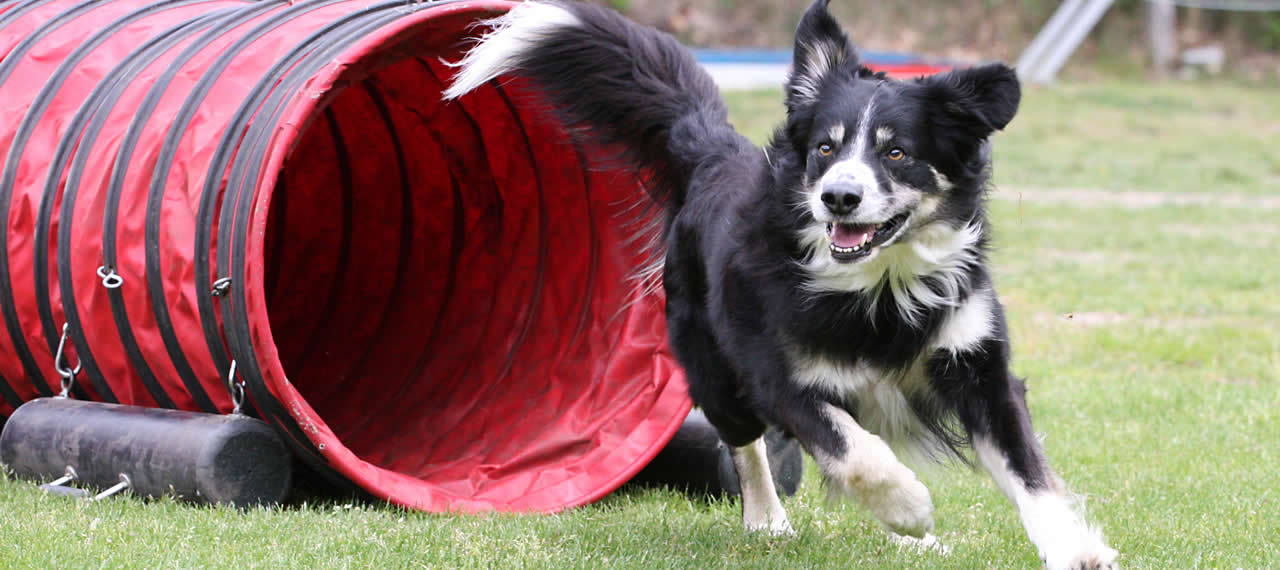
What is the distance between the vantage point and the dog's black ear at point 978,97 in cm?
433

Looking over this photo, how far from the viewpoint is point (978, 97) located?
4355mm

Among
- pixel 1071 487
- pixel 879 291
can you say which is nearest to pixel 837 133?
pixel 879 291

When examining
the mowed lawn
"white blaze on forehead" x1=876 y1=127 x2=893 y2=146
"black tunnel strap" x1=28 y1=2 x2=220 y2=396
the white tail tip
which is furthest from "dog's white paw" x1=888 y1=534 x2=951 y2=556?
"black tunnel strap" x1=28 y1=2 x2=220 y2=396

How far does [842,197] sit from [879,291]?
1.40 ft

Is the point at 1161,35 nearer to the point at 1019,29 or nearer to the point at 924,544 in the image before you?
the point at 1019,29

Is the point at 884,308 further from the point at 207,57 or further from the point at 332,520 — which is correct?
the point at 207,57

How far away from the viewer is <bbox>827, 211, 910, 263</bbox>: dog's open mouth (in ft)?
13.8

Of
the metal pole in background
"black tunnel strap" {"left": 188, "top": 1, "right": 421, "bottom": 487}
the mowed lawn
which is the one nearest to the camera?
the mowed lawn

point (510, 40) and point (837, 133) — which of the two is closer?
point (837, 133)

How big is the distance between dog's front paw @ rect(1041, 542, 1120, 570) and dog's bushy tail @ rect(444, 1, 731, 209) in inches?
73.6

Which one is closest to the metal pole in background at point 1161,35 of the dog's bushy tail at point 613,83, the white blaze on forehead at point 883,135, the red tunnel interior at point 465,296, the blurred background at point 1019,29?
the blurred background at point 1019,29

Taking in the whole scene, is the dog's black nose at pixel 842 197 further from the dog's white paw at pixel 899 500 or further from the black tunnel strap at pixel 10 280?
the black tunnel strap at pixel 10 280

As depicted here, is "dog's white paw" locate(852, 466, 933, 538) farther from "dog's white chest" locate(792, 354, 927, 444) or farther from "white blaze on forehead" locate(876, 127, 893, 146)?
"white blaze on forehead" locate(876, 127, 893, 146)

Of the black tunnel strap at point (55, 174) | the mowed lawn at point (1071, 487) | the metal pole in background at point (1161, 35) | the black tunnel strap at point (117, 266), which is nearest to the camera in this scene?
the mowed lawn at point (1071, 487)
